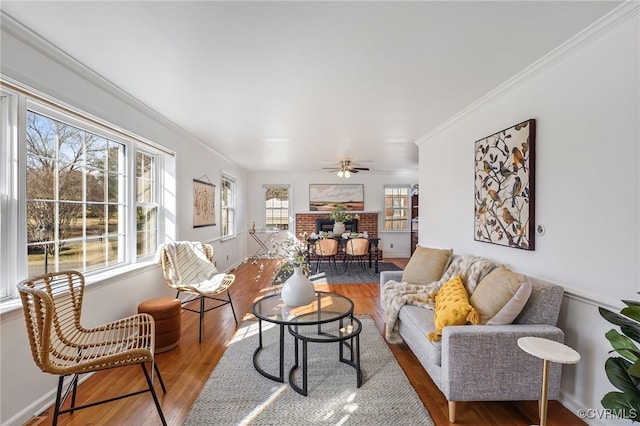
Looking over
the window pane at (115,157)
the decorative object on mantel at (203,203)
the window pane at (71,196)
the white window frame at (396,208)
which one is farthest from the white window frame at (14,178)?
the white window frame at (396,208)

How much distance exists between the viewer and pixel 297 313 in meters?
2.29

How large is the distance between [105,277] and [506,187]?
140 inches

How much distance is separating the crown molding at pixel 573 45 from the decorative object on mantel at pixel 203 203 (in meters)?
3.95

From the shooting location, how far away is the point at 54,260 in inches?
85.0

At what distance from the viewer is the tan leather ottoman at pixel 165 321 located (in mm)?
2572

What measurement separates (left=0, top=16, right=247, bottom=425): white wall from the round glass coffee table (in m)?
1.33

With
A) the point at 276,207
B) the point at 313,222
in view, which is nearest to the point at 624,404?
the point at 313,222

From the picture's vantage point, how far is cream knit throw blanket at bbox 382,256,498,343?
2.40 meters

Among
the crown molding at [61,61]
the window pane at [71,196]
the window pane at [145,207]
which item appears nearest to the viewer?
the crown molding at [61,61]

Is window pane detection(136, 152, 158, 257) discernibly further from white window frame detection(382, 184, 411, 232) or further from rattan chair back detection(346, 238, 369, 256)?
white window frame detection(382, 184, 411, 232)

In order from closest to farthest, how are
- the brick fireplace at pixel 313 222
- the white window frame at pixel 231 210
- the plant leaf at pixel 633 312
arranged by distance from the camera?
Answer: the plant leaf at pixel 633 312 → the white window frame at pixel 231 210 → the brick fireplace at pixel 313 222

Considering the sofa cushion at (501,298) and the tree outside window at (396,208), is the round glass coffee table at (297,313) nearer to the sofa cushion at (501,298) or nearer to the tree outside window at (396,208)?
the sofa cushion at (501,298)

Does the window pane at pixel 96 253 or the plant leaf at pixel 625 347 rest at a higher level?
the window pane at pixel 96 253

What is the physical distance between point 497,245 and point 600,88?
1.38 metres
